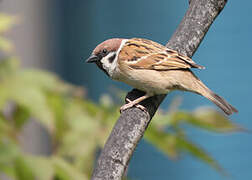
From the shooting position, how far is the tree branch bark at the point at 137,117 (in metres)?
1.40

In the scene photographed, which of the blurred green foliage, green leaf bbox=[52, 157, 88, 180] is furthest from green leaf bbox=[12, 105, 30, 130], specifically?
green leaf bbox=[52, 157, 88, 180]

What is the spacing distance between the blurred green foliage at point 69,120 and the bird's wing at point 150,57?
209 mm

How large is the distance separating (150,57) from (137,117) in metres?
0.72

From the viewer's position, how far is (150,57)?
2336mm

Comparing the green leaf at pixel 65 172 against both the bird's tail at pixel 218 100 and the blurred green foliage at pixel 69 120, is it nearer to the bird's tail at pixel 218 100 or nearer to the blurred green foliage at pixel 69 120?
the blurred green foliage at pixel 69 120

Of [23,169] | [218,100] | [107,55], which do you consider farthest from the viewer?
[107,55]

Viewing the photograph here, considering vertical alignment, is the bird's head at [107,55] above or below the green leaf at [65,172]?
above

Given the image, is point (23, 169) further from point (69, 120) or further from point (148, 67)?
point (148, 67)

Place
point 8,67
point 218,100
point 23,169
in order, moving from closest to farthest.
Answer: point 23,169, point 218,100, point 8,67

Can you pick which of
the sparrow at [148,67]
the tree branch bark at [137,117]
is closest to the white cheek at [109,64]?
the sparrow at [148,67]

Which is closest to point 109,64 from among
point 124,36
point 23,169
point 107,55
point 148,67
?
point 107,55

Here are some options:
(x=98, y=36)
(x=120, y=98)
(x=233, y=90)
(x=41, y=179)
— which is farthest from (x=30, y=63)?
(x=41, y=179)

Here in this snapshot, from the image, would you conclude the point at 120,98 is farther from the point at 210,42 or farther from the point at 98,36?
the point at 98,36

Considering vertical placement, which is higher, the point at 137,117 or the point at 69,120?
the point at 137,117
